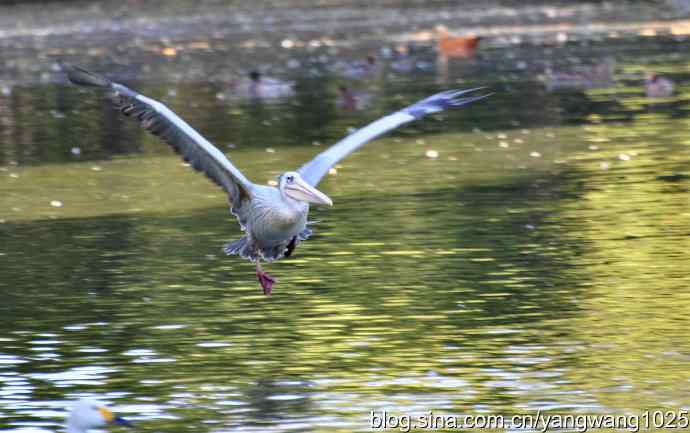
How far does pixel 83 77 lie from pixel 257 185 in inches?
48.5

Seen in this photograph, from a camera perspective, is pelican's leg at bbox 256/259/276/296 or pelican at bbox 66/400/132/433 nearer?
pelican at bbox 66/400/132/433

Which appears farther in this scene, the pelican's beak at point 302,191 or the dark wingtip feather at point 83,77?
the pelican's beak at point 302,191

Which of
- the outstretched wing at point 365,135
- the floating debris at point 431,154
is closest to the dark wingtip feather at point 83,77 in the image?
the outstretched wing at point 365,135

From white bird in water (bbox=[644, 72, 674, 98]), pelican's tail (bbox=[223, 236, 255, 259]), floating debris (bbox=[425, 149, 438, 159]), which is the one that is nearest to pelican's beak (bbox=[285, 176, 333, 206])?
pelican's tail (bbox=[223, 236, 255, 259])

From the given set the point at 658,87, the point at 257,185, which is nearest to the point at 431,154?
the point at 658,87

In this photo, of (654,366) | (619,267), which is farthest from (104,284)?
(654,366)

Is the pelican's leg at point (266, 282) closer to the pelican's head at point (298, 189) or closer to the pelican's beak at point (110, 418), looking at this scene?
the pelican's head at point (298, 189)

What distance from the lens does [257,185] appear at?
10969 millimetres

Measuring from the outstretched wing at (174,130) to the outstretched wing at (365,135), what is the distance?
407mm

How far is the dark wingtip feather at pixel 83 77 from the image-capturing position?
10409mm

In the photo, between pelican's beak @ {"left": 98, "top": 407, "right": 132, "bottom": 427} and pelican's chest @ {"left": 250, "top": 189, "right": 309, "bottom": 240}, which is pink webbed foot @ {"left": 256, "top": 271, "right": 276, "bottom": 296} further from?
pelican's beak @ {"left": 98, "top": 407, "right": 132, "bottom": 427}

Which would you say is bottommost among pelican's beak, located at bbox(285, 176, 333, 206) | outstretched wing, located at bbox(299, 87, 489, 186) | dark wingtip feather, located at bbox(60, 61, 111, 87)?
pelican's beak, located at bbox(285, 176, 333, 206)

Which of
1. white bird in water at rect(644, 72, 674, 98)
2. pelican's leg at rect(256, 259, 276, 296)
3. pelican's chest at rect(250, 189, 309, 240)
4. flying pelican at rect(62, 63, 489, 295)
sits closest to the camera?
flying pelican at rect(62, 63, 489, 295)

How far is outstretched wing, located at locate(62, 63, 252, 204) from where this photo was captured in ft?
34.3
